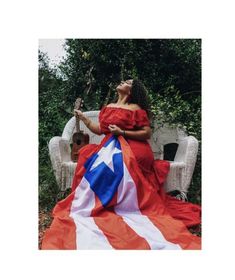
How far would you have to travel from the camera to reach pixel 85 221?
2.86m

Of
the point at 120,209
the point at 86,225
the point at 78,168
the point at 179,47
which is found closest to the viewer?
the point at 86,225

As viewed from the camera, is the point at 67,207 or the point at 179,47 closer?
the point at 67,207

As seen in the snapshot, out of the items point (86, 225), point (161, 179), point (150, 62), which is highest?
point (150, 62)

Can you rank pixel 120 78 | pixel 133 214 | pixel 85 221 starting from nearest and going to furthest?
pixel 85 221, pixel 133 214, pixel 120 78

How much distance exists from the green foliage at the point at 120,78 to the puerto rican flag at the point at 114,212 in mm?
660

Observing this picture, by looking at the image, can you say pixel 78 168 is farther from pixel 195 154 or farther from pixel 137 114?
pixel 195 154

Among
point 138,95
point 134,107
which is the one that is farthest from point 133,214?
point 138,95

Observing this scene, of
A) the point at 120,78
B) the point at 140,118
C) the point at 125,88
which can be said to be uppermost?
the point at 120,78

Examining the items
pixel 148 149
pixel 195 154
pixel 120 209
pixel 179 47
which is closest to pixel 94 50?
pixel 179 47

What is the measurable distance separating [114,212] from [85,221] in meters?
0.26

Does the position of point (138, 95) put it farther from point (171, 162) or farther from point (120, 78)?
point (171, 162)

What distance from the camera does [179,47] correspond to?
12.1 ft

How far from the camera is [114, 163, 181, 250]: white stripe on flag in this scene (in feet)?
8.77

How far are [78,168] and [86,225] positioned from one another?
0.62 metres
